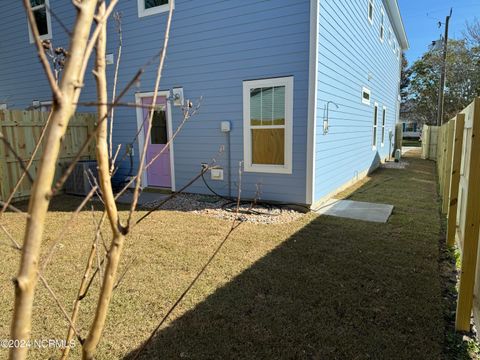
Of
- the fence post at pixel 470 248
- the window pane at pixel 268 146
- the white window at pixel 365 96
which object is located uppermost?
the white window at pixel 365 96

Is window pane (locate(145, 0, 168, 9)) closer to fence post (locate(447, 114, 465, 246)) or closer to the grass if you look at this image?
the grass

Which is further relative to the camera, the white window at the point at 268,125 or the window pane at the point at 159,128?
the window pane at the point at 159,128

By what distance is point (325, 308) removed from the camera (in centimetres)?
272

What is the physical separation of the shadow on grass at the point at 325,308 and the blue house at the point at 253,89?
1526mm

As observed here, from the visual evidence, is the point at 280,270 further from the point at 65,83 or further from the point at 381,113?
the point at 381,113

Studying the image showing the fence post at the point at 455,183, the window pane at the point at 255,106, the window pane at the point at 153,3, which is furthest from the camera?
the window pane at the point at 153,3

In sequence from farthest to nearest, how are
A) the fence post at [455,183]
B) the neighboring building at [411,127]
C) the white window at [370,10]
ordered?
the neighboring building at [411,127], the white window at [370,10], the fence post at [455,183]

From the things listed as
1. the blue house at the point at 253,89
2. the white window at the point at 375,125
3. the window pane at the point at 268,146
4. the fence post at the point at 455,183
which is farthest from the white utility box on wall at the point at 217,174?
the white window at the point at 375,125

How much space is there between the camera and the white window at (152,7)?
6.73 meters

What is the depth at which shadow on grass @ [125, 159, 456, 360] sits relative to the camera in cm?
224

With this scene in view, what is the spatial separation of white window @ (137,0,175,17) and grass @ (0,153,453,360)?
4.59 m

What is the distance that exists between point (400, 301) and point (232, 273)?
158 cm

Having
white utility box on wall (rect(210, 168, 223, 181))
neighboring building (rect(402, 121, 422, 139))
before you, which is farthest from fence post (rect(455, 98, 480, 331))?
neighboring building (rect(402, 121, 422, 139))

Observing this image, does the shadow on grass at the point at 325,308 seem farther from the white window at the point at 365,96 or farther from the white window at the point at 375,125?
the white window at the point at 375,125
